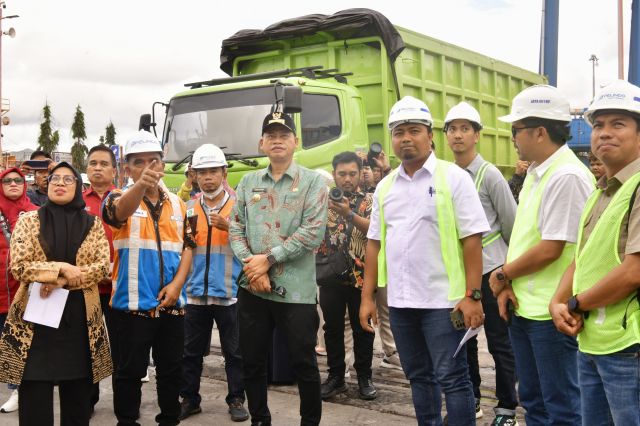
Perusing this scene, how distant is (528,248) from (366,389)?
2508mm

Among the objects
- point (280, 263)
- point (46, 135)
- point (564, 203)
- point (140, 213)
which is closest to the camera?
point (564, 203)

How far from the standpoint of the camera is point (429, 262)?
11.8 ft

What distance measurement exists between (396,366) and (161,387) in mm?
2587

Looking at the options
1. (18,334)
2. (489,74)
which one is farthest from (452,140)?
(489,74)

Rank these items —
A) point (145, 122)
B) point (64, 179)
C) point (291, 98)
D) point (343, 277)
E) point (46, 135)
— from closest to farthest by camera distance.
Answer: point (64, 179), point (343, 277), point (291, 98), point (145, 122), point (46, 135)

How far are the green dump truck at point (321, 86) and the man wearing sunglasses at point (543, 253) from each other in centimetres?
420

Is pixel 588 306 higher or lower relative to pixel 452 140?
lower

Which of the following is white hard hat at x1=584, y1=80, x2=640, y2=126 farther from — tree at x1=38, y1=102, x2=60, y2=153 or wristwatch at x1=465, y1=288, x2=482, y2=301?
tree at x1=38, y1=102, x2=60, y2=153

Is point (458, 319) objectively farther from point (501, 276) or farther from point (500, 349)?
point (500, 349)

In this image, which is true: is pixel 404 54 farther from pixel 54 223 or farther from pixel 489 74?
pixel 54 223

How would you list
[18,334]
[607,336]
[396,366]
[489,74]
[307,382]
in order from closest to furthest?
[607,336], [18,334], [307,382], [396,366], [489,74]

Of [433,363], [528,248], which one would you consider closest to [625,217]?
[528,248]

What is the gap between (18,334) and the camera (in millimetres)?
3705

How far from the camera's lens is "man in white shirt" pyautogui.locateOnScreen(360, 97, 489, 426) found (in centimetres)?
352
